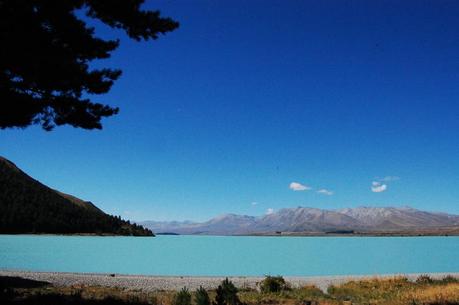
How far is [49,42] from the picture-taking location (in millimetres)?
12188

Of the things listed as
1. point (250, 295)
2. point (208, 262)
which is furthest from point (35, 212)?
point (250, 295)

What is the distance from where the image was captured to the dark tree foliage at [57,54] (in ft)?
37.6

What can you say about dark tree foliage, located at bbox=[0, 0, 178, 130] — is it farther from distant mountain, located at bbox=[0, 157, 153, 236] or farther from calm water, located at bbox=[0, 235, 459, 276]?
distant mountain, located at bbox=[0, 157, 153, 236]

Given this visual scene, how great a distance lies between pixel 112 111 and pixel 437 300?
1486cm

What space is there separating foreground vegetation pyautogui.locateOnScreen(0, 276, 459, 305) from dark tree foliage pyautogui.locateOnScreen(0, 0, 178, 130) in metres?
5.96

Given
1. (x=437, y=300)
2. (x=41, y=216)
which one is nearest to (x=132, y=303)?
(x=437, y=300)

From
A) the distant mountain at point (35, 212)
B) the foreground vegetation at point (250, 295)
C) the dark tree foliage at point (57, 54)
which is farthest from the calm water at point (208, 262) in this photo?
the distant mountain at point (35, 212)

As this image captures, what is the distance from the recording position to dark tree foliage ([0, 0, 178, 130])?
11469 millimetres

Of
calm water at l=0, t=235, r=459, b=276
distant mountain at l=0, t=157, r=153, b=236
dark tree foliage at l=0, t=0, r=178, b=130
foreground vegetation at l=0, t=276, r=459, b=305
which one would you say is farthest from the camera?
distant mountain at l=0, t=157, r=153, b=236

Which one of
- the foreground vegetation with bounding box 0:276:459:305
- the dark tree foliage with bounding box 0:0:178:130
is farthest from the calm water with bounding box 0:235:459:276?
the dark tree foliage with bounding box 0:0:178:130

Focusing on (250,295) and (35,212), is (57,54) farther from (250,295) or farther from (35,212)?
(35,212)

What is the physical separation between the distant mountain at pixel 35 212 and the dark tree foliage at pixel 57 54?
531 feet

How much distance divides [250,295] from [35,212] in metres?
161

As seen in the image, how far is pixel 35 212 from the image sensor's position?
165 meters
